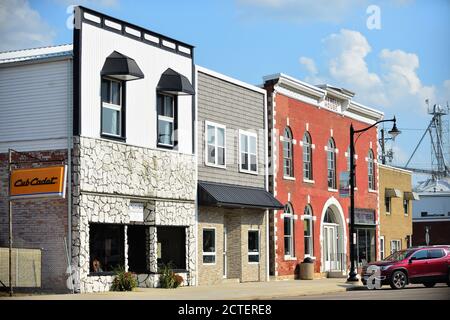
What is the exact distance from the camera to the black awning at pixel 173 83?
30016mm

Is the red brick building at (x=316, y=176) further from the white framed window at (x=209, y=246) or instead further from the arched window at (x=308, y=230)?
the white framed window at (x=209, y=246)

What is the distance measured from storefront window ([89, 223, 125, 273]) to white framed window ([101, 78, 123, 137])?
3195 mm

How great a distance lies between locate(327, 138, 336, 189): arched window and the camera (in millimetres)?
43375

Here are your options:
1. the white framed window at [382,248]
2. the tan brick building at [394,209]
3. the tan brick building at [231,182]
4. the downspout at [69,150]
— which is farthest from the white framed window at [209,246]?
the white framed window at [382,248]

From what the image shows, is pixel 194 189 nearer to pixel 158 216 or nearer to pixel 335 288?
pixel 158 216

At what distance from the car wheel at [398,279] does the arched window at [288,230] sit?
8.41 m

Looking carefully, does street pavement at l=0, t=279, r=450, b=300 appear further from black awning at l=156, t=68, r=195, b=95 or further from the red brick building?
black awning at l=156, t=68, r=195, b=95

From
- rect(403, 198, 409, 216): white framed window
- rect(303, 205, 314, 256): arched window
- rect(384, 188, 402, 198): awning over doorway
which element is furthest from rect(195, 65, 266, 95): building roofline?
rect(403, 198, 409, 216): white framed window

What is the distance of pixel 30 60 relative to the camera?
27125 millimetres

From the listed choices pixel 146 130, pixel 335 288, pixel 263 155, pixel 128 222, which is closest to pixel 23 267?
pixel 128 222

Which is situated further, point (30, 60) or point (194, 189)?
point (194, 189)

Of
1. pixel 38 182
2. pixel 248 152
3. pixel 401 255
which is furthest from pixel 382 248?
pixel 38 182
